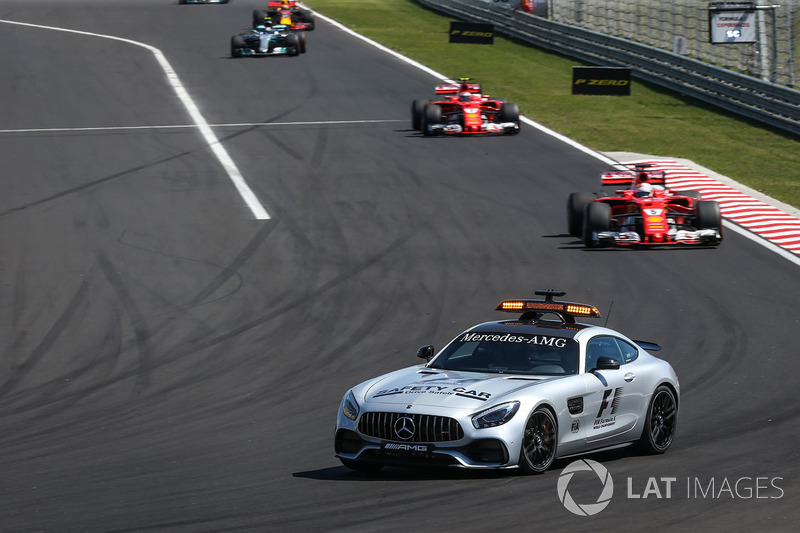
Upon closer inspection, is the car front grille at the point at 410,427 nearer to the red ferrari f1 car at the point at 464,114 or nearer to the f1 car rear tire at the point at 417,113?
the red ferrari f1 car at the point at 464,114

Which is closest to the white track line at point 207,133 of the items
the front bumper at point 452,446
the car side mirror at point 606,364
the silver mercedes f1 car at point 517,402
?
the silver mercedes f1 car at point 517,402

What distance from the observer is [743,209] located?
25.8 metres

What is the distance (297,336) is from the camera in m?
17.1

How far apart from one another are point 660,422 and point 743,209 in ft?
48.9

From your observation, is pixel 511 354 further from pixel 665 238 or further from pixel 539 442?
pixel 665 238

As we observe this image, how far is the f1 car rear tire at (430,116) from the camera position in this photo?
32.3 m

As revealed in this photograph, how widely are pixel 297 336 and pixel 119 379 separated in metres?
2.79

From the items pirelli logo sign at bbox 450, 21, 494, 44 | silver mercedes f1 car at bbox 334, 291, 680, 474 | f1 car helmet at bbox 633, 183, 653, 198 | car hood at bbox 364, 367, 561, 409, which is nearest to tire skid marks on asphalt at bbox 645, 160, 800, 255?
f1 car helmet at bbox 633, 183, 653, 198

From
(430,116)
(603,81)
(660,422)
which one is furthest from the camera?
(603,81)

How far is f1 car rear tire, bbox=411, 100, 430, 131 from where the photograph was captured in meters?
32.8

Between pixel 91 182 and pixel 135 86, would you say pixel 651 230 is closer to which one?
pixel 91 182

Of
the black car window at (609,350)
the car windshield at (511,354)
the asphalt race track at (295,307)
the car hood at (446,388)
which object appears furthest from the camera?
the black car window at (609,350)

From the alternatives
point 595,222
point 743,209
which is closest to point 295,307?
point 595,222

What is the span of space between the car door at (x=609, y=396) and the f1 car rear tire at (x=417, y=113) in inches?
847
